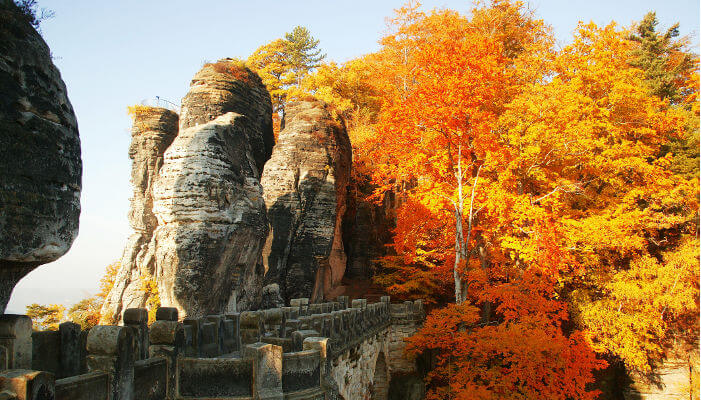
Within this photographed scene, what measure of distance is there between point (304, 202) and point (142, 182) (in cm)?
840

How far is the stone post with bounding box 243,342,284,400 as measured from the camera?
226 inches

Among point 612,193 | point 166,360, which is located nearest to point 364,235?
point 612,193

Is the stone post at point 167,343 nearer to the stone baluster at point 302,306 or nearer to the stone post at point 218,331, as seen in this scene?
the stone post at point 218,331

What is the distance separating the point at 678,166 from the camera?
642 inches

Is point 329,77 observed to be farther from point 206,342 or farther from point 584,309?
point 206,342

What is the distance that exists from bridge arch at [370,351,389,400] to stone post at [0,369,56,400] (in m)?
16.1

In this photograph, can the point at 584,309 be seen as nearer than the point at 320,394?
No

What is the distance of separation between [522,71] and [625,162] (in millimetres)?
8869

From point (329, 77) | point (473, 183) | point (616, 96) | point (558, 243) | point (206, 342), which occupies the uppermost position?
point (329, 77)

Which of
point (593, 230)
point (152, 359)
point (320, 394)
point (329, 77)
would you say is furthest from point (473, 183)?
point (329, 77)

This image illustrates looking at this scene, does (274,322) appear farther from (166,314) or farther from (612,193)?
(612,193)

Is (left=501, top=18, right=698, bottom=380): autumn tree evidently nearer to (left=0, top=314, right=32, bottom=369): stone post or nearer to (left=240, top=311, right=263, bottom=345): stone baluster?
(left=240, top=311, right=263, bottom=345): stone baluster

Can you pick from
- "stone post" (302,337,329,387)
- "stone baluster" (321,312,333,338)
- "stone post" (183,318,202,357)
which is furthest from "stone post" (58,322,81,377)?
"stone baluster" (321,312,333,338)

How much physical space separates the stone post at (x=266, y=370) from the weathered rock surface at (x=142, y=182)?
49.7 feet
